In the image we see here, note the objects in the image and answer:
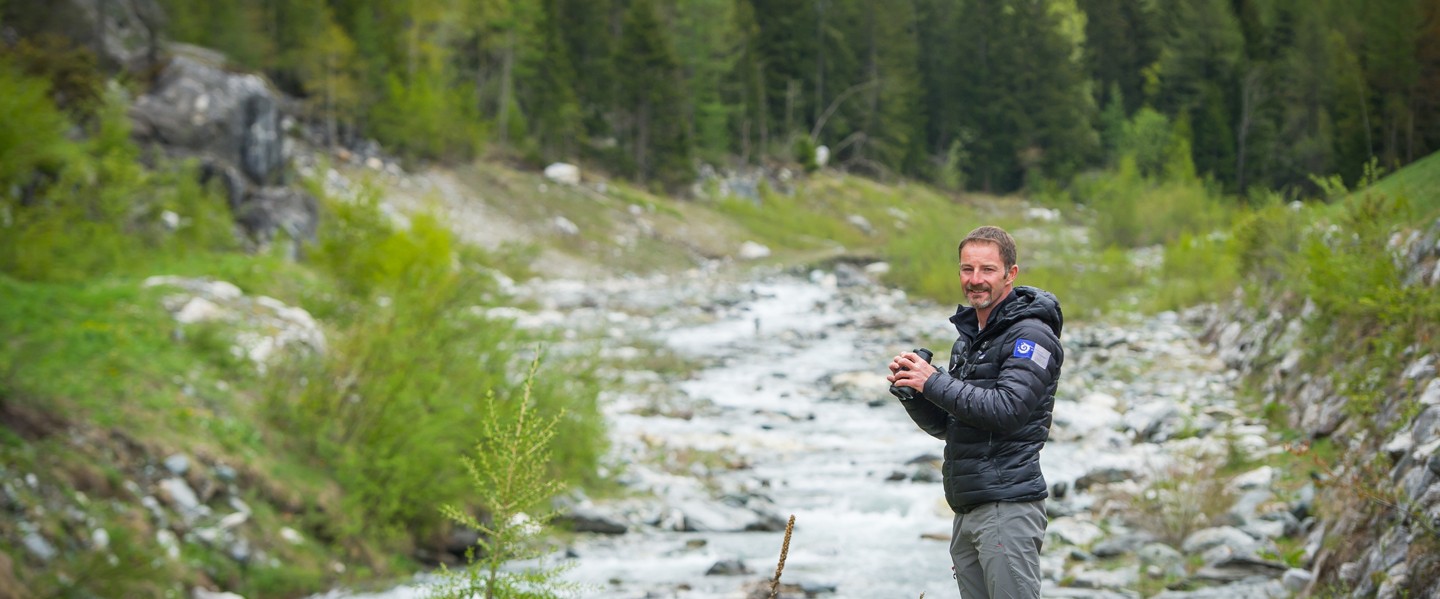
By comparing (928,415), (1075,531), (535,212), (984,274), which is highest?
(535,212)

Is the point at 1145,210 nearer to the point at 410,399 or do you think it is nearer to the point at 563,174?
the point at 563,174

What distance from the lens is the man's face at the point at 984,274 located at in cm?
372

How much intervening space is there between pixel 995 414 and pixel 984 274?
19.8 inches

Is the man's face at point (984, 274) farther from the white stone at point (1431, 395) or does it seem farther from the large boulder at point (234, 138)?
the large boulder at point (234, 138)

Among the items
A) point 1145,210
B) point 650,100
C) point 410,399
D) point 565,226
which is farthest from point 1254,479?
point 650,100

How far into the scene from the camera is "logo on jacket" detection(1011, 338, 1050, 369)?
354 cm

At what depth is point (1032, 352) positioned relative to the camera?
355 centimetres

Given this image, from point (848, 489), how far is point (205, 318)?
6053mm

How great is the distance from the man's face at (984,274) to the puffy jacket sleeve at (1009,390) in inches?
7.4

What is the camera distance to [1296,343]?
1073 cm

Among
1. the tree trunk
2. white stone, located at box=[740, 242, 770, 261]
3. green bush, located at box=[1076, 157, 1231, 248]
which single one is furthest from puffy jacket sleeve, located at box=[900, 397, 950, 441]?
the tree trunk

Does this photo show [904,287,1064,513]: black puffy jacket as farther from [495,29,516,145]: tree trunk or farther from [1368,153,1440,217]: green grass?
[495,29,516,145]: tree trunk

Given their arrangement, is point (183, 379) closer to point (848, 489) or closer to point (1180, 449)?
point (848, 489)

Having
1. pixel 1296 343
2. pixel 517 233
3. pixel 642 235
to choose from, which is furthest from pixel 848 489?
pixel 642 235
